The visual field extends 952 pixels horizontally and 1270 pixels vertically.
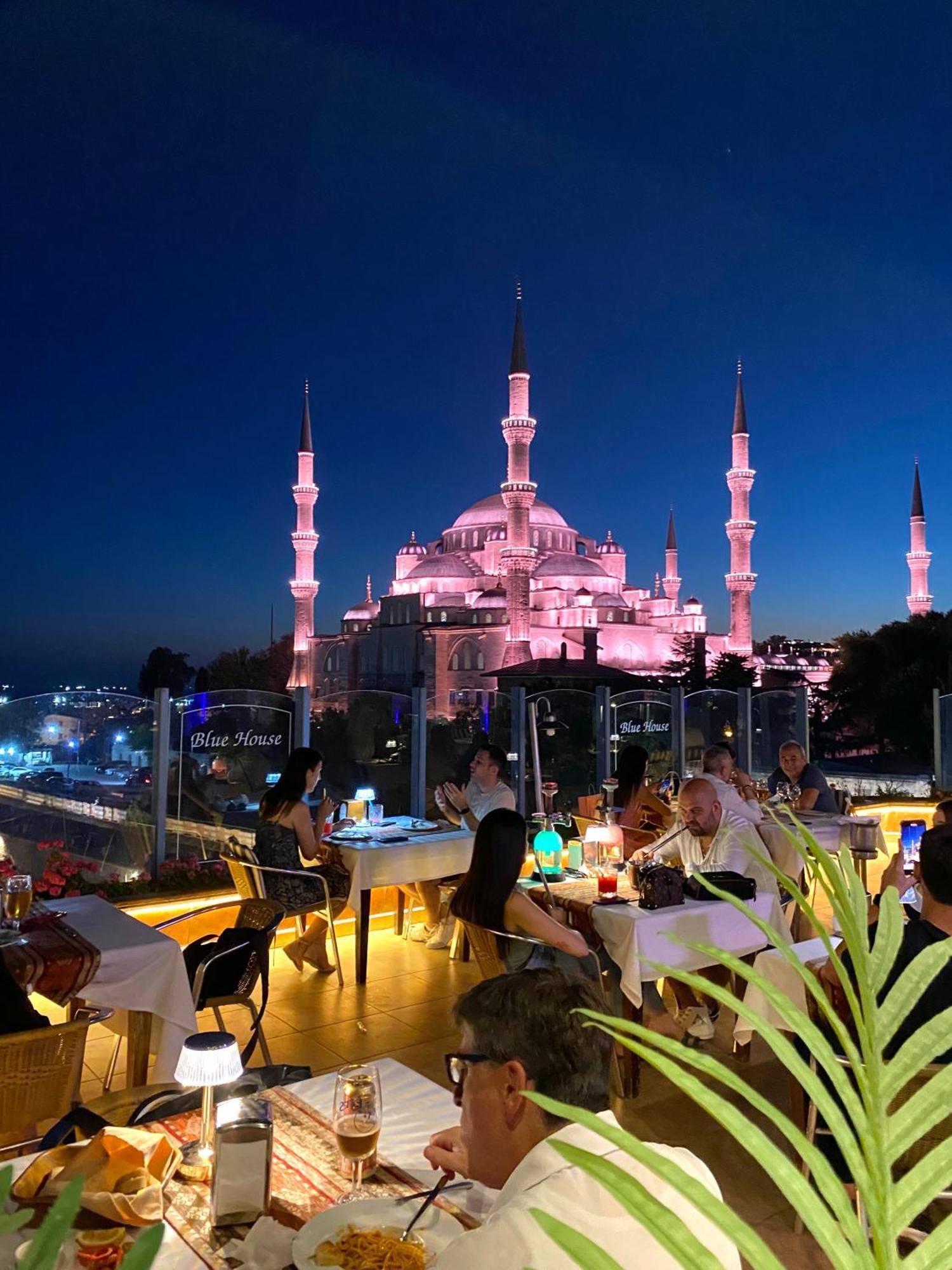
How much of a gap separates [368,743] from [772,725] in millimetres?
6101

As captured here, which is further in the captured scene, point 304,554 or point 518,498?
point 304,554

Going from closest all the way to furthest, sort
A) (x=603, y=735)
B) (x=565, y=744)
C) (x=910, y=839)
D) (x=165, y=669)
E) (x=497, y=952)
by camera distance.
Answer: (x=497, y=952) → (x=910, y=839) → (x=603, y=735) → (x=565, y=744) → (x=165, y=669)

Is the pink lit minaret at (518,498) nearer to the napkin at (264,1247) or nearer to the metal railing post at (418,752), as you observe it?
the metal railing post at (418,752)

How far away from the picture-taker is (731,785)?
19.0 feet

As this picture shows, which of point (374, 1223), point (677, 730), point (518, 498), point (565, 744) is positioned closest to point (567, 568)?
point (518, 498)

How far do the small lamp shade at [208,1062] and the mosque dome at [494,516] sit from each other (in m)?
49.4

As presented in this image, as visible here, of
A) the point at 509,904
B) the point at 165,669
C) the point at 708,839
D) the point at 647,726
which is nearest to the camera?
the point at 509,904

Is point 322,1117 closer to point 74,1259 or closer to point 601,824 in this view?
point 74,1259

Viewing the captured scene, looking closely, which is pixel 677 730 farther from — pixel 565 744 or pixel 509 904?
pixel 509 904

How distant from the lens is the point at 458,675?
4112 centimetres

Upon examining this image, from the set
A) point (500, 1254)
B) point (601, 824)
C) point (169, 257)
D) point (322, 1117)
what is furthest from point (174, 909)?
Result: point (169, 257)

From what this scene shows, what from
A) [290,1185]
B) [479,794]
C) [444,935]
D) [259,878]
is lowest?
[444,935]

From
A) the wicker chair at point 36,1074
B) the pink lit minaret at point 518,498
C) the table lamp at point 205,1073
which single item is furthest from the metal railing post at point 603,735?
the pink lit minaret at point 518,498

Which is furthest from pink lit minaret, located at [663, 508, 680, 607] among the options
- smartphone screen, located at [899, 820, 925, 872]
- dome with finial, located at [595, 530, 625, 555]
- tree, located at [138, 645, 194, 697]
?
smartphone screen, located at [899, 820, 925, 872]
